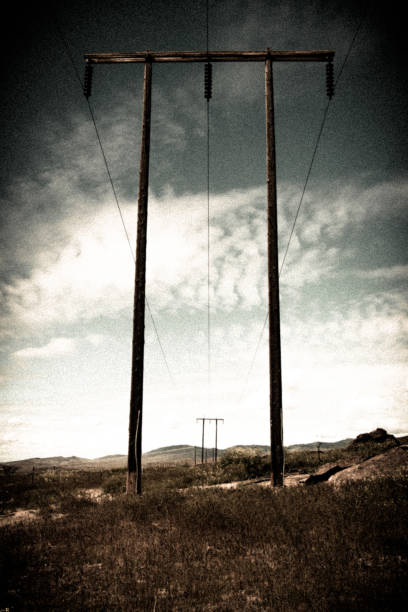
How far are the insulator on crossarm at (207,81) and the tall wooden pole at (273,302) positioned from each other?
2175mm

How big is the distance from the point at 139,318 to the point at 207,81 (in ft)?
31.6

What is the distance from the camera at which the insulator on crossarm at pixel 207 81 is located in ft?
44.7

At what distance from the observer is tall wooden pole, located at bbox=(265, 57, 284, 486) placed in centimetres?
1043

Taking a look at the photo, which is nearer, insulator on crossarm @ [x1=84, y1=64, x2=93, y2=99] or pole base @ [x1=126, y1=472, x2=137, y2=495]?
pole base @ [x1=126, y1=472, x2=137, y2=495]

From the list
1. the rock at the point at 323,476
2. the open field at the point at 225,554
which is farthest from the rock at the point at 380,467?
the open field at the point at 225,554

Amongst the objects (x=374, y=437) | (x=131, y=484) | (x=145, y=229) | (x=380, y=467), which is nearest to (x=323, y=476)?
(x=380, y=467)

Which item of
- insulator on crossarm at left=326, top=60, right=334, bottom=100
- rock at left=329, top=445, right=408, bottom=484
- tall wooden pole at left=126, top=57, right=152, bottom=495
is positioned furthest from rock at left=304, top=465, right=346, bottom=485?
insulator on crossarm at left=326, top=60, right=334, bottom=100

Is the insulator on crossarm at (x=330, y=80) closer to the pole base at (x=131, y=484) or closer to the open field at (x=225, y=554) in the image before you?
the open field at (x=225, y=554)

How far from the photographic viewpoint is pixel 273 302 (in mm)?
11234

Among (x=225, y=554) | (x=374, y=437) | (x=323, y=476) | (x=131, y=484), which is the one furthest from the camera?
(x=374, y=437)

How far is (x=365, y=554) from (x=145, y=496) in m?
6.46

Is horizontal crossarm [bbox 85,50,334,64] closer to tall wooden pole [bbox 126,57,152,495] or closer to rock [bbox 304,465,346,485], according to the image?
tall wooden pole [bbox 126,57,152,495]

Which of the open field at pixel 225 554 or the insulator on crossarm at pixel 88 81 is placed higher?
the insulator on crossarm at pixel 88 81

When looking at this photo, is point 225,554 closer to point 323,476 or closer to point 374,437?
point 323,476
